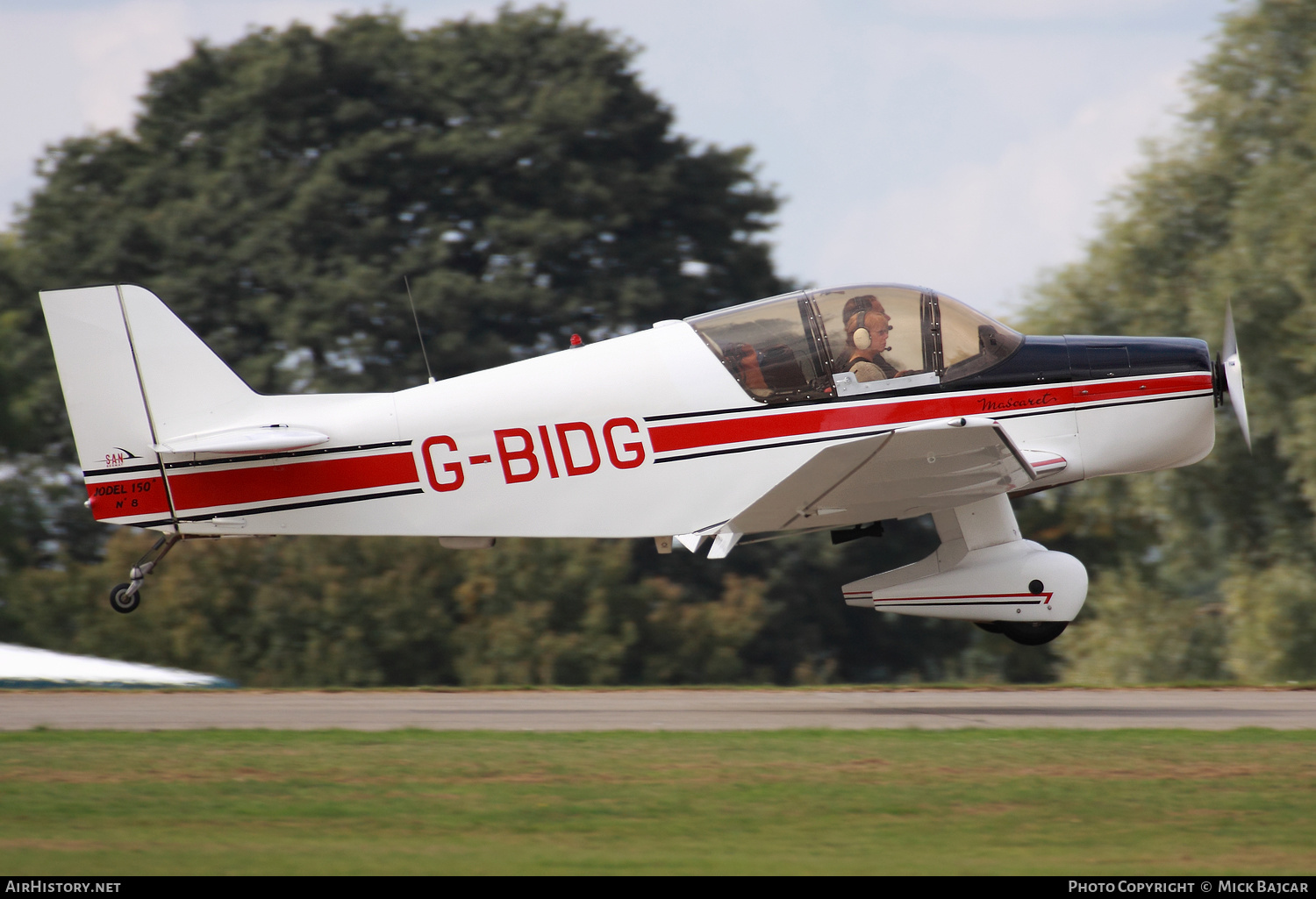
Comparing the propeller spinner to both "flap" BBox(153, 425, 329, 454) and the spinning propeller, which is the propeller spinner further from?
"flap" BBox(153, 425, 329, 454)

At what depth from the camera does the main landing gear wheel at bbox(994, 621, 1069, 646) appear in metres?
9.75

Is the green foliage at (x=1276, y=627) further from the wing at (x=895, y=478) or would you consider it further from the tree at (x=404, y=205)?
the tree at (x=404, y=205)

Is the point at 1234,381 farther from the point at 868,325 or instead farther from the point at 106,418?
the point at 106,418

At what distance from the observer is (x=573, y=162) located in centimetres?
2644

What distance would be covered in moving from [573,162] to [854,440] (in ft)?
61.2

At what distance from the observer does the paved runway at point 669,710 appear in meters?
9.26

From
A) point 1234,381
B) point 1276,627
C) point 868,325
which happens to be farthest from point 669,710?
point 1276,627

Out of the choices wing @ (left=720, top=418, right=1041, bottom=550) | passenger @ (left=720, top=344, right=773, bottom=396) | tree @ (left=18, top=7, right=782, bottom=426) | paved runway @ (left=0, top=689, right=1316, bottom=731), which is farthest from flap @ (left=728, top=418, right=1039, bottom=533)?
tree @ (left=18, top=7, right=782, bottom=426)

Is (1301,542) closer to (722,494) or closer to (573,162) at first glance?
(722,494)

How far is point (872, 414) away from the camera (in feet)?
31.1

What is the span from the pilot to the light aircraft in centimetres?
1

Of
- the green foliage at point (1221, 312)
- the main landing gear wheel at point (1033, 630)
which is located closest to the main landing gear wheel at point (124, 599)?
the main landing gear wheel at point (1033, 630)
